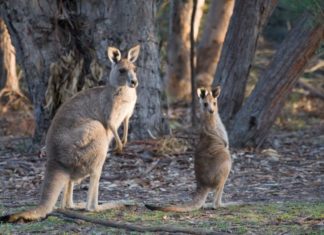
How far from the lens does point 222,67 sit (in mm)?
10305

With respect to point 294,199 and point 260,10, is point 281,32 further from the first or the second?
point 294,199

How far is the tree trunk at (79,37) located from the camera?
10.0 metres

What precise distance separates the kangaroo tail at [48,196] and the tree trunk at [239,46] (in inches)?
171

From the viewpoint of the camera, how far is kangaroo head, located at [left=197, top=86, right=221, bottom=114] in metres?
7.17

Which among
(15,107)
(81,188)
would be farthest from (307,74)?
(81,188)

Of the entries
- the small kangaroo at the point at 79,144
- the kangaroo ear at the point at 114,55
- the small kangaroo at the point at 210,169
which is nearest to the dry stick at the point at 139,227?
the small kangaroo at the point at 79,144

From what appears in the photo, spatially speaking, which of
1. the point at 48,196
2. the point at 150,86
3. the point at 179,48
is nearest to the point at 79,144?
the point at 48,196

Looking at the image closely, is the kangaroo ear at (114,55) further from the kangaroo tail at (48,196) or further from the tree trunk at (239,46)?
the tree trunk at (239,46)

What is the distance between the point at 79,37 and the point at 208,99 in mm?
3466

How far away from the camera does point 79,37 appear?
10.2 meters

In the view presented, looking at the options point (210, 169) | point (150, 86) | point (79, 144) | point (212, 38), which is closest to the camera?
point (79, 144)

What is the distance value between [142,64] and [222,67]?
1048mm

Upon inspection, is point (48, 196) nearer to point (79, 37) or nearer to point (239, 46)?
point (79, 37)

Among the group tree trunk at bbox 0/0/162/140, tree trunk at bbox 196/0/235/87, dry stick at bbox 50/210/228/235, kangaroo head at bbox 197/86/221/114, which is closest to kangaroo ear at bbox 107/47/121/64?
kangaroo head at bbox 197/86/221/114
